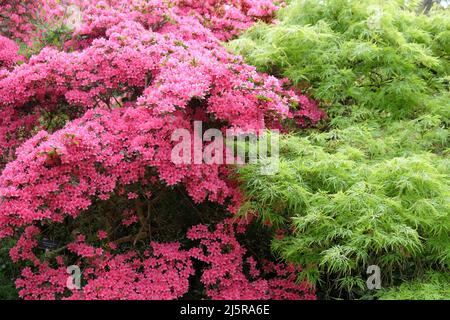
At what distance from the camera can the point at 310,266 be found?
3236 mm

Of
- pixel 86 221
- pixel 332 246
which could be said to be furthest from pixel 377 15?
pixel 86 221

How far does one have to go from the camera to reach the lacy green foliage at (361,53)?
4.25 m

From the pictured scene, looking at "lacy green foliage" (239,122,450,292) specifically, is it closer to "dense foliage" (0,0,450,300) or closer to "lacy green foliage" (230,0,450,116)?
"dense foliage" (0,0,450,300)

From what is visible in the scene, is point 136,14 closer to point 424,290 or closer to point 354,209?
point 354,209

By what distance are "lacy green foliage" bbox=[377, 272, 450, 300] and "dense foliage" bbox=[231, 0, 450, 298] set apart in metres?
0.09

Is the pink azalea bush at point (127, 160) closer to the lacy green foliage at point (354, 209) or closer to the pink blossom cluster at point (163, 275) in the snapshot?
the pink blossom cluster at point (163, 275)

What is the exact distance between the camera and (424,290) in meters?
3.02

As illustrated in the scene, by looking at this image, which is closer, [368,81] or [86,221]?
[86,221]

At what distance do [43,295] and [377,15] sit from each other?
3.32 meters

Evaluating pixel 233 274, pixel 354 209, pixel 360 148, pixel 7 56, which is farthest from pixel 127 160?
pixel 7 56

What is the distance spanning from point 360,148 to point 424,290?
3.84 feet

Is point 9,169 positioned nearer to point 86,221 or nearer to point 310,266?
point 86,221

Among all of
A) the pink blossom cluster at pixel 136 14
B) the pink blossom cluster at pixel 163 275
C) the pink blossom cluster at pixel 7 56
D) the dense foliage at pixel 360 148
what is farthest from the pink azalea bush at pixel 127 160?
the pink blossom cluster at pixel 7 56

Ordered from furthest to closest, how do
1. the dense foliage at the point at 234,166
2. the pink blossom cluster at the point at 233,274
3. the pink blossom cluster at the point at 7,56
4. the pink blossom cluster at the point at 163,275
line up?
the pink blossom cluster at the point at 7,56, the pink blossom cluster at the point at 233,274, the pink blossom cluster at the point at 163,275, the dense foliage at the point at 234,166
